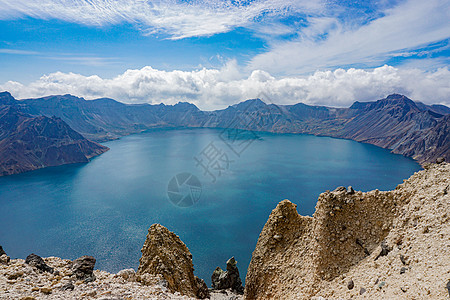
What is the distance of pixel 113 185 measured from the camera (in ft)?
344

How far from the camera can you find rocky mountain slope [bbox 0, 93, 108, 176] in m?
148

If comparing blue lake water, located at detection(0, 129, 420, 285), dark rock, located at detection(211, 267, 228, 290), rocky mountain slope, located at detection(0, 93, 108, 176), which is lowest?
blue lake water, located at detection(0, 129, 420, 285)

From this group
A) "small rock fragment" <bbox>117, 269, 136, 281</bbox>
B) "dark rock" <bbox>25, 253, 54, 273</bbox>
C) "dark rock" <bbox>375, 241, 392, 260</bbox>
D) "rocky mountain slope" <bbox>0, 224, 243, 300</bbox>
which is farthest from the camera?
"small rock fragment" <bbox>117, 269, 136, 281</bbox>

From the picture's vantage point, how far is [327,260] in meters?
16.0

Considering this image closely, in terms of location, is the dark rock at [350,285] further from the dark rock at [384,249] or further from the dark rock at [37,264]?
the dark rock at [37,264]

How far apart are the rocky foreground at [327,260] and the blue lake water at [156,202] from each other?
27.3 metres

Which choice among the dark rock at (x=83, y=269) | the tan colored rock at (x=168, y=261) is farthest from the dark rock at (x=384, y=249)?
the dark rock at (x=83, y=269)

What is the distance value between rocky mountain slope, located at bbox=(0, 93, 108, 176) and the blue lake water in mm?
15071

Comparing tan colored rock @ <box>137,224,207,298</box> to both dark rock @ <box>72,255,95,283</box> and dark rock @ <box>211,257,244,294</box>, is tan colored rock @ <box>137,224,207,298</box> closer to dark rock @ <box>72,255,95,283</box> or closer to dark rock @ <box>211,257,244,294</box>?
dark rock @ <box>72,255,95,283</box>

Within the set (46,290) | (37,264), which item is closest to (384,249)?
(46,290)

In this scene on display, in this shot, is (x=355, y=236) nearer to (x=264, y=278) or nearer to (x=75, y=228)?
(x=264, y=278)

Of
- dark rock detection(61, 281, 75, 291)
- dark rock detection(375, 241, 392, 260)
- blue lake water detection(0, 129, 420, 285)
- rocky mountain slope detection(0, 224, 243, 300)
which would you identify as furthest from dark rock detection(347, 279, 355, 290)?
blue lake water detection(0, 129, 420, 285)

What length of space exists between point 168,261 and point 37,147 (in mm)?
196612

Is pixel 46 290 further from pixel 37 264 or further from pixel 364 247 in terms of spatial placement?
pixel 364 247
